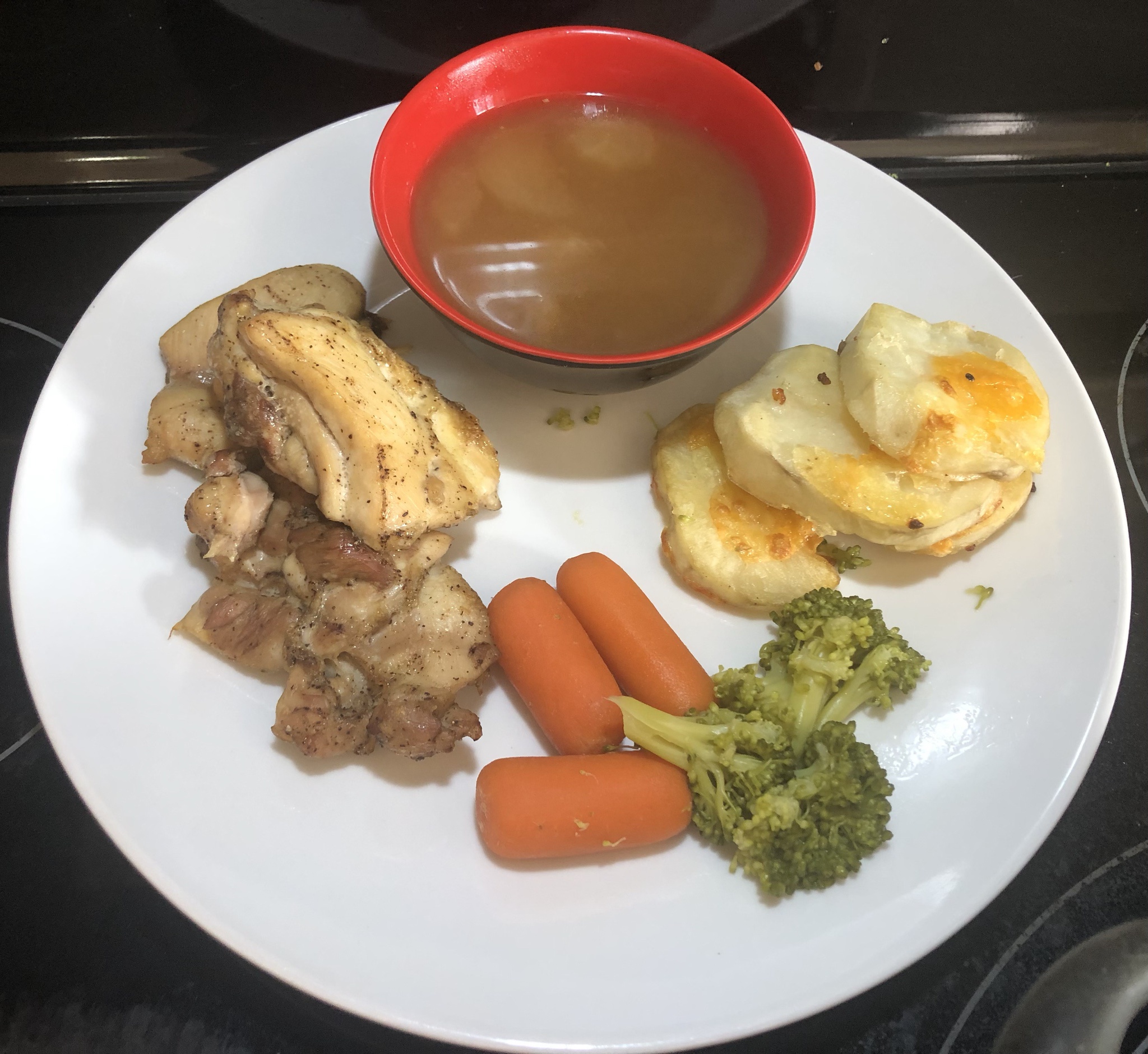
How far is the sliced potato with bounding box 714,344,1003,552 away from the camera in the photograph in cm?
200

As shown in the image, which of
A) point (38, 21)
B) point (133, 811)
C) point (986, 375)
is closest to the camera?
point (133, 811)

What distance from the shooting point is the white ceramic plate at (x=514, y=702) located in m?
1.74

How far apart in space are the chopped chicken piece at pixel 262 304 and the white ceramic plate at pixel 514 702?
0.11 meters

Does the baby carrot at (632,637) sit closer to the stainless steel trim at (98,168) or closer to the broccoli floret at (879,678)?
the broccoli floret at (879,678)

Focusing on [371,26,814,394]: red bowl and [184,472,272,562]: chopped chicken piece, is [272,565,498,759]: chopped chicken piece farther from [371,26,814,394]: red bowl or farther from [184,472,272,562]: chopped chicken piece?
[371,26,814,394]: red bowl

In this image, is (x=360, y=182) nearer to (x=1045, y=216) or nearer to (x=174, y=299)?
(x=174, y=299)

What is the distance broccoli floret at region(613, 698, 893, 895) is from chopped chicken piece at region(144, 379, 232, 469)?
1148 millimetres

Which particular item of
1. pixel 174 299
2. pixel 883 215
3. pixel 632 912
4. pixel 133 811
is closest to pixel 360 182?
pixel 174 299

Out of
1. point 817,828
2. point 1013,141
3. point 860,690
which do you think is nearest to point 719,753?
point 817,828

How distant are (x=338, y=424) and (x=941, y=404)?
1357mm

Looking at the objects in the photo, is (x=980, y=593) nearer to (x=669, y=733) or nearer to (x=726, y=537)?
(x=726, y=537)

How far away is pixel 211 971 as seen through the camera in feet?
6.97

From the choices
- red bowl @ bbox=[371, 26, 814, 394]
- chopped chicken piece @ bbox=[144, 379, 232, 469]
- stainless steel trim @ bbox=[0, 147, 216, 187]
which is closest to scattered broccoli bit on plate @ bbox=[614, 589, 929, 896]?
red bowl @ bbox=[371, 26, 814, 394]

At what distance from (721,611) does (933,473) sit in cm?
60
